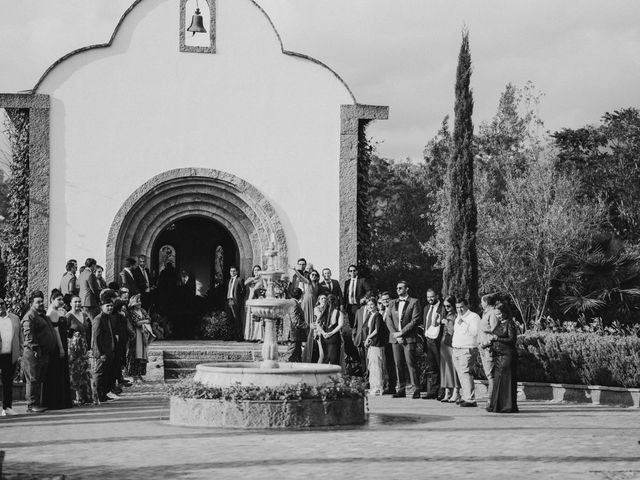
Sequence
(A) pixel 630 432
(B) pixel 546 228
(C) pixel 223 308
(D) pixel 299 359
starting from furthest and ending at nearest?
(B) pixel 546 228
(C) pixel 223 308
(D) pixel 299 359
(A) pixel 630 432

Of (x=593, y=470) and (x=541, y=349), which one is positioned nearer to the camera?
(x=593, y=470)

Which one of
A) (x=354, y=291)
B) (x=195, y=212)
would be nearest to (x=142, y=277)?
(x=195, y=212)

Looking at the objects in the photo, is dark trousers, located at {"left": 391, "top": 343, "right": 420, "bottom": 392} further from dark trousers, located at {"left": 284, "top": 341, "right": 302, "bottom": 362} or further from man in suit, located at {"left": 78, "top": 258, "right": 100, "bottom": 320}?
man in suit, located at {"left": 78, "top": 258, "right": 100, "bottom": 320}

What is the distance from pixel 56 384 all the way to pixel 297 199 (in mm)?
8449

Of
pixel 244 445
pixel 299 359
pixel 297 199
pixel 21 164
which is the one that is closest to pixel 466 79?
pixel 297 199

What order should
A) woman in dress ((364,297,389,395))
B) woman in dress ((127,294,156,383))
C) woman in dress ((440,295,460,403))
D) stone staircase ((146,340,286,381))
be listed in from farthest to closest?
stone staircase ((146,340,286,381))
woman in dress ((127,294,156,383))
woman in dress ((364,297,389,395))
woman in dress ((440,295,460,403))

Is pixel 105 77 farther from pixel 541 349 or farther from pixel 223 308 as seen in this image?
pixel 541 349

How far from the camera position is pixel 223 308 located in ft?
84.7

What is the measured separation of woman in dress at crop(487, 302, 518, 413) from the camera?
46.1ft

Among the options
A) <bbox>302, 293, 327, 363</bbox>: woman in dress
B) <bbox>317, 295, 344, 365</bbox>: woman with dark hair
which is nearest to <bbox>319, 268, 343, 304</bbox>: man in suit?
<bbox>302, 293, 327, 363</bbox>: woman in dress

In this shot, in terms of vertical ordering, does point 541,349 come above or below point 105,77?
below

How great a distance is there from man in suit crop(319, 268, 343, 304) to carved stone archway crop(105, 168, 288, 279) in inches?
58.1

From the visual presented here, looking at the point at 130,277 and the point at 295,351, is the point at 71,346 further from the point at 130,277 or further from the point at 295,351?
the point at 130,277

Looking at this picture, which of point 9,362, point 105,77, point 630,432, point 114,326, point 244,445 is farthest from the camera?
point 105,77
